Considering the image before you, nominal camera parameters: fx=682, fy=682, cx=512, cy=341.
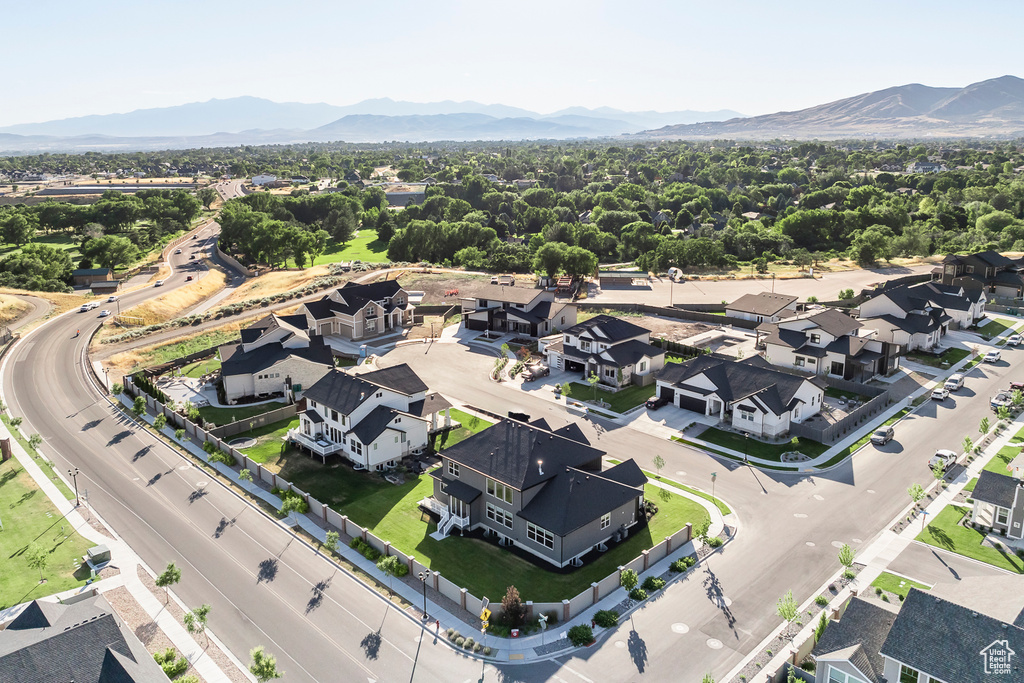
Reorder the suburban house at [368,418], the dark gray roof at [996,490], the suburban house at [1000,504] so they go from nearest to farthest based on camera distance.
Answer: the suburban house at [1000,504], the dark gray roof at [996,490], the suburban house at [368,418]

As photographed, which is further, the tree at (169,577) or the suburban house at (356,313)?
the suburban house at (356,313)

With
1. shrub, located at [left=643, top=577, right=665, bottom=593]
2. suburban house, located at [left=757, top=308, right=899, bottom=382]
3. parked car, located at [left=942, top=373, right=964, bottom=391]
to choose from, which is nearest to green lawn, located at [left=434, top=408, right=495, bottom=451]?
shrub, located at [left=643, top=577, right=665, bottom=593]

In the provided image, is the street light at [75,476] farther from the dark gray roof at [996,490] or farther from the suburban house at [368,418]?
the dark gray roof at [996,490]

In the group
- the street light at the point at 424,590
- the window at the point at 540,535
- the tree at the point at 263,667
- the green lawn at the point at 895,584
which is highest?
the tree at the point at 263,667

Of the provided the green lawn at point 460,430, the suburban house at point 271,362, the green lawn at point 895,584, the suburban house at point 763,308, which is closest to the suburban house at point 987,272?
the suburban house at point 763,308

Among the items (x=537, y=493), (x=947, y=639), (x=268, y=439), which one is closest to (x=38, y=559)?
(x=268, y=439)

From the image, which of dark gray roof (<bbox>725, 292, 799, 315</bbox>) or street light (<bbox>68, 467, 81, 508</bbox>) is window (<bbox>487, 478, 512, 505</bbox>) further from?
dark gray roof (<bbox>725, 292, 799, 315</bbox>)
